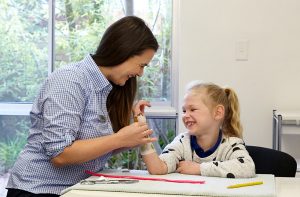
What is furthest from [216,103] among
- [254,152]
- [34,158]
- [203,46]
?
[203,46]

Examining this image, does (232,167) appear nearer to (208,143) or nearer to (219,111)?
(208,143)

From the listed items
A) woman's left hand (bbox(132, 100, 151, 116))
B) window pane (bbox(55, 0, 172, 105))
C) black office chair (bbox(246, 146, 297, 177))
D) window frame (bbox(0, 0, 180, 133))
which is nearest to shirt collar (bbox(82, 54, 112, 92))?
woman's left hand (bbox(132, 100, 151, 116))

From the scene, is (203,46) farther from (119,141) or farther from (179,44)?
(119,141)

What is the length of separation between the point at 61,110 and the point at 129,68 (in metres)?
0.30

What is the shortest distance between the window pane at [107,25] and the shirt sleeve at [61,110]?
1.79m

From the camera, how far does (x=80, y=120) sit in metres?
1.49

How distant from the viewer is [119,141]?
1434 millimetres

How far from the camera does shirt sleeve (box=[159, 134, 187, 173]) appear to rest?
1.58 metres

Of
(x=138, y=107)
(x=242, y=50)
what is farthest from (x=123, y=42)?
(x=242, y=50)

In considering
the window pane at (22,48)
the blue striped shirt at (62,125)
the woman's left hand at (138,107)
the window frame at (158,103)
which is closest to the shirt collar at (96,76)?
the blue striped shirt at (62,125)

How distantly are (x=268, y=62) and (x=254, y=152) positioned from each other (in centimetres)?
119

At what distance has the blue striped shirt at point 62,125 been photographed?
1431 mm

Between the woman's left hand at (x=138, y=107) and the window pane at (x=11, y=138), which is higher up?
the woman's left hand at (x=138, y=107)

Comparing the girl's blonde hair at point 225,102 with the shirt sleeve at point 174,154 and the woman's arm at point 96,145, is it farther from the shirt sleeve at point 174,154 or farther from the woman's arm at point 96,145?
the woman's arm at point 96,145
